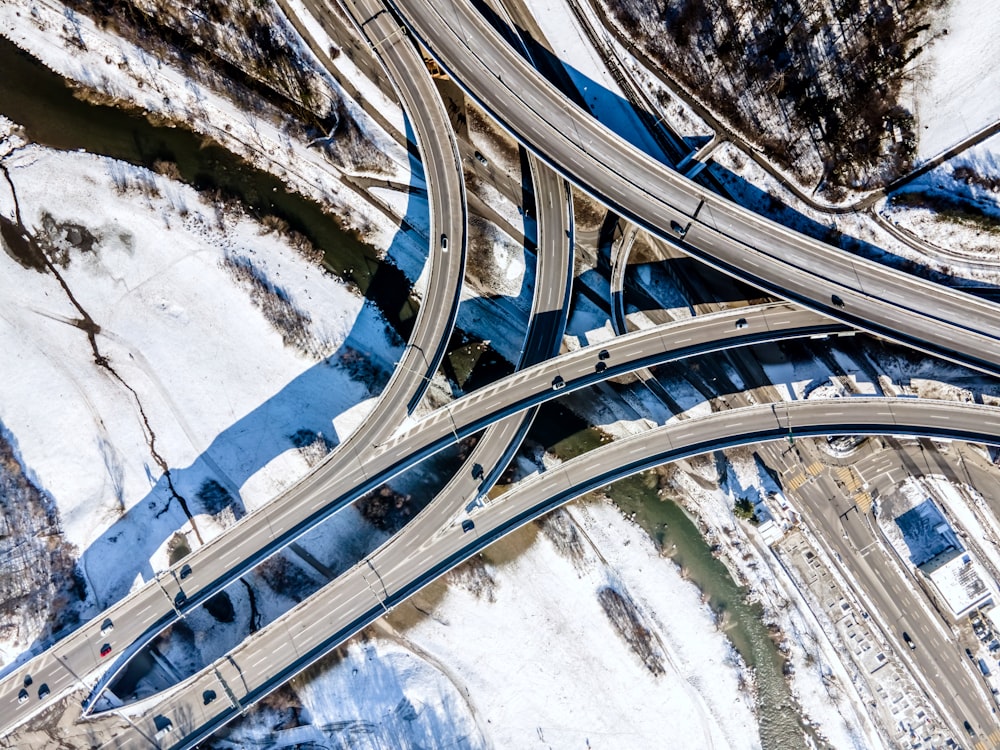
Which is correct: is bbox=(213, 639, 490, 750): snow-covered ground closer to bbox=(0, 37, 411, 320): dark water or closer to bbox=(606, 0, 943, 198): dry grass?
bbox=(0, 37, 411, 320): dark water

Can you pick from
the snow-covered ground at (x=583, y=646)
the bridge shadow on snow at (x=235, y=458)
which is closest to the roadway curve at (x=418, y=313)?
the bridge shadow on snow at (x=235, y=458)

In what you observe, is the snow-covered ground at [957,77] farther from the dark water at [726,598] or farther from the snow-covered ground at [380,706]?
the snow-covered ground at [380,706]

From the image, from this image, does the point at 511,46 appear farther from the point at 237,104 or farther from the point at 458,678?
the point at 458,678

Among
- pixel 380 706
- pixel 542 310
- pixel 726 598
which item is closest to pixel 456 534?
pixel 380 706

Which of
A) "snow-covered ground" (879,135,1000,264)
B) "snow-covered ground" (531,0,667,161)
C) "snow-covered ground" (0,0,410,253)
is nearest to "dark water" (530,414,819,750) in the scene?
"snow-covered ground" (531,0,667,161)

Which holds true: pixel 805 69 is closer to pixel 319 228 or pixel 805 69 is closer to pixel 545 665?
pixel 319 228

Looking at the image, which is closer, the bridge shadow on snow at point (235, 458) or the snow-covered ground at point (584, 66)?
the bridge shadow on snow at point (235, 458)

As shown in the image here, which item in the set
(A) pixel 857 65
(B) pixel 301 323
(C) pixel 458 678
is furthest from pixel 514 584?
(A) pixel 857 65
